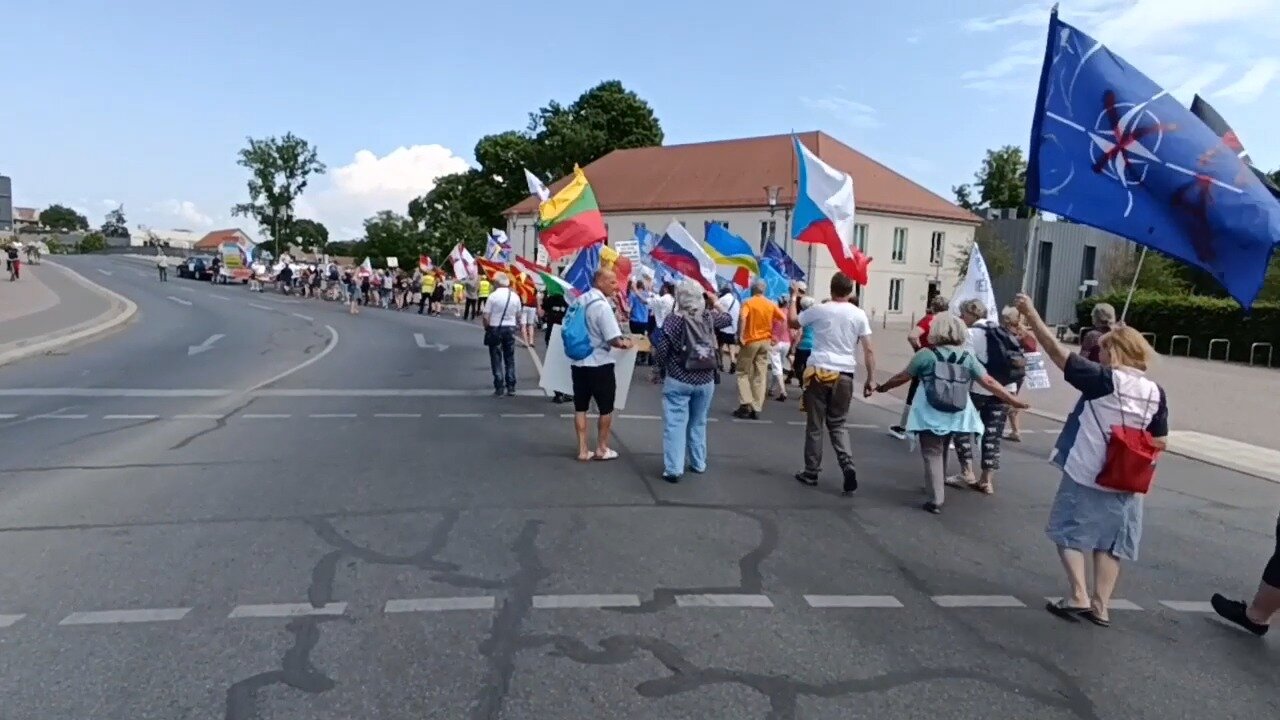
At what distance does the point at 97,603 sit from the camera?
4527mm

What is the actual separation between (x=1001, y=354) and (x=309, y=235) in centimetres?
10355

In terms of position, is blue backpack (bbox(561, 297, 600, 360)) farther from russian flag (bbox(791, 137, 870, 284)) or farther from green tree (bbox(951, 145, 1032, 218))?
green tree (bbox(951, 145, 1032, 218))

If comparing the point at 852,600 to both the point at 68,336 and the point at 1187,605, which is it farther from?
the point at 68,336

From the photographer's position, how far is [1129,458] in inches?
181

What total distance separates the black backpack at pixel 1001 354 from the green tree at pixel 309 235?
95.8m

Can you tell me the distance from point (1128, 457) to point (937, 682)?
1609mm

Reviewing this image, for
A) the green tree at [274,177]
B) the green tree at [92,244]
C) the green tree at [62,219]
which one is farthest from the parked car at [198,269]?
the green tree at [62,219]

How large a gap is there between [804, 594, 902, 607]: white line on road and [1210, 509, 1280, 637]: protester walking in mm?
1797

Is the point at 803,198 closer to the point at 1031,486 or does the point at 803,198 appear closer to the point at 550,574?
the point at 1031,486

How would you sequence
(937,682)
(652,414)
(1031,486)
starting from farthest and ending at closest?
1. (652,414)
2. (1031,486)
3. (937,682)

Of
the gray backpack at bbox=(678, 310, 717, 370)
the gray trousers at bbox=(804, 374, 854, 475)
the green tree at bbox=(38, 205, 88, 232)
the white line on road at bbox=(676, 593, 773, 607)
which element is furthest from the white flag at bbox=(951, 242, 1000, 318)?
the green tree at bbox=(38, 205, 88, 232)

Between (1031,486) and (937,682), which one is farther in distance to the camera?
(1031,486)

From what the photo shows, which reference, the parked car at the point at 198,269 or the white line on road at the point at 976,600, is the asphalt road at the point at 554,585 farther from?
the parked car at the point at 198,269

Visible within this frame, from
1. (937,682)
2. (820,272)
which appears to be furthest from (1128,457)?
(820,272)
